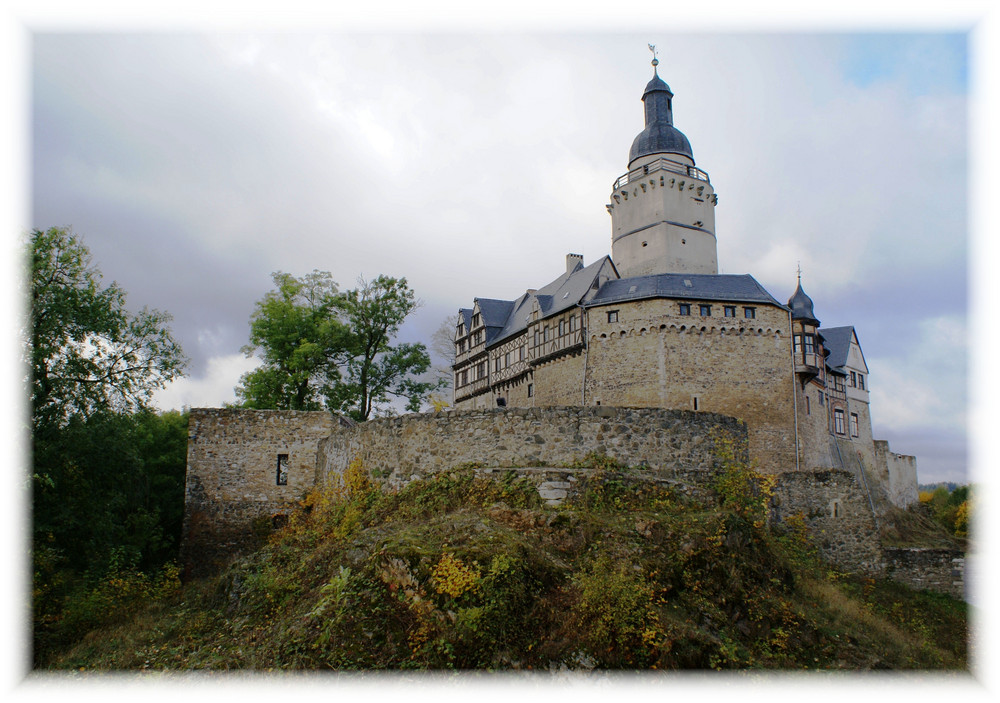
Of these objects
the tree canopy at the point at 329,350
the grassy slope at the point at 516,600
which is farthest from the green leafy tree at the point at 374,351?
the grassy slope at the point at 516,600

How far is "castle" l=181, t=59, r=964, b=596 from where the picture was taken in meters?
14.4

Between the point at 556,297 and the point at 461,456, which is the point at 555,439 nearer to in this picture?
the point at 461,456

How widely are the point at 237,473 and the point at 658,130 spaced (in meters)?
26.1

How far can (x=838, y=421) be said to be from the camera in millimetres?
33656

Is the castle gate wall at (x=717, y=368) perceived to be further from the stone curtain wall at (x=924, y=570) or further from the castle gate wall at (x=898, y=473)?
the castle gate wall at (x=898, y=473)

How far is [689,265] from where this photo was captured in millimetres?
31984

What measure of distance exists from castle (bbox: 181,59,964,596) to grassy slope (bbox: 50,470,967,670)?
1050 millimetres

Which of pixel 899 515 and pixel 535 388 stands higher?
pixel 535 388

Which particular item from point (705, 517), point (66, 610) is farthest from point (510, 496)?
point (66, 610)

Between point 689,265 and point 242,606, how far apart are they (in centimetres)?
2560

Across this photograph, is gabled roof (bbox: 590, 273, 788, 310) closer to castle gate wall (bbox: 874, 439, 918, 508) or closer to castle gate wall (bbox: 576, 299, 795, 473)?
castle gate wall (bbox: 576, 299, 795, 473)

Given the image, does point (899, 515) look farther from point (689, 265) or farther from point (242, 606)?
point (242, 606)

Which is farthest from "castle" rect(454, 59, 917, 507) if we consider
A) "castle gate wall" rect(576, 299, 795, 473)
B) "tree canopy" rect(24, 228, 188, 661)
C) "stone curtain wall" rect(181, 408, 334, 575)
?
"tree canopy" rect(24, 228, 188, 661)

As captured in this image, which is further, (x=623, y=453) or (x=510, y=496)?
(x=623, y=453)
